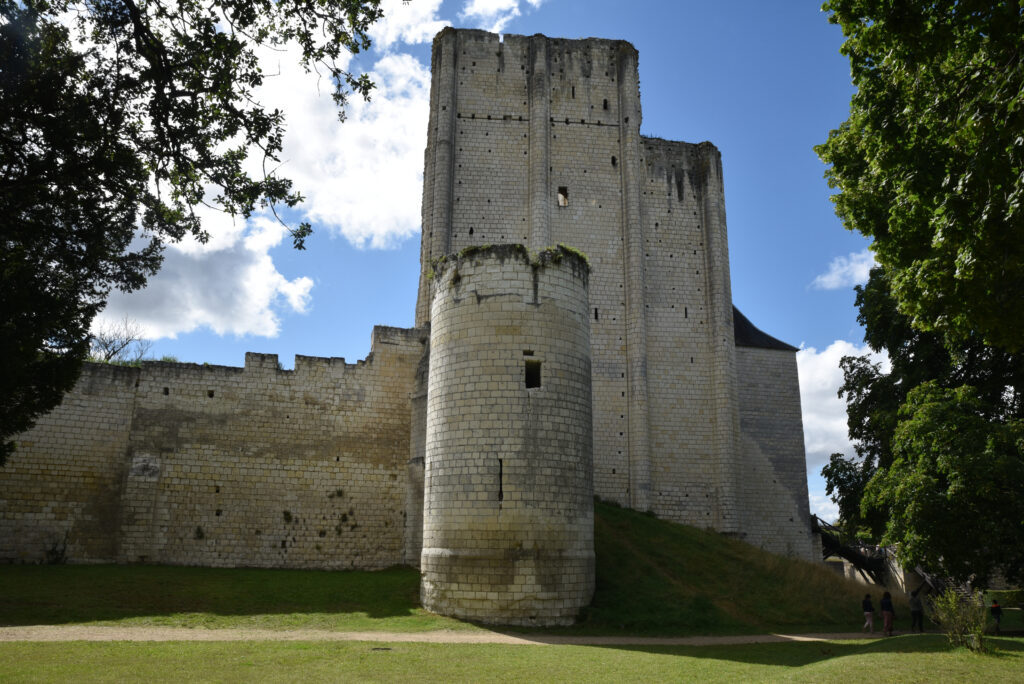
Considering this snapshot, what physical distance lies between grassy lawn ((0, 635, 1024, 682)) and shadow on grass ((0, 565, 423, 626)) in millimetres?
2860

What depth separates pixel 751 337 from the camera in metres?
28.8

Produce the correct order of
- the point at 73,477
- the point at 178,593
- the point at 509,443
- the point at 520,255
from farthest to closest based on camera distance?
the point at 73,477, the point at 520,255, the point at 178,593, the point at 509,443

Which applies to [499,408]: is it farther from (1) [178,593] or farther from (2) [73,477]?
(2) [73,477]

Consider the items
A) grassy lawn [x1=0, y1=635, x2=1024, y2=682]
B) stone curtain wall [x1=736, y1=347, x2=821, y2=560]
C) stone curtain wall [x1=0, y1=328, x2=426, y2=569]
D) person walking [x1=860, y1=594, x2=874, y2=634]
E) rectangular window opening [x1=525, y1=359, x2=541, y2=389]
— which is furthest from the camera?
stone curtain wall [x1=736, y1=347, x2=821, y2=560]

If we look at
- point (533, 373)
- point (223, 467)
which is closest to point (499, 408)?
point (533, 373)

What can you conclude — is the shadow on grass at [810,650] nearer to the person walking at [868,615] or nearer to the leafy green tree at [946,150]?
the person walking at [868,615]

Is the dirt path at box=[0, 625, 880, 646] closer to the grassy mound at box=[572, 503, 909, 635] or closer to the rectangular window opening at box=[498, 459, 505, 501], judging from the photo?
the grassy mound at box=[572, 503, 909, 635]

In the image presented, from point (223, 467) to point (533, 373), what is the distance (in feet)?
31.9

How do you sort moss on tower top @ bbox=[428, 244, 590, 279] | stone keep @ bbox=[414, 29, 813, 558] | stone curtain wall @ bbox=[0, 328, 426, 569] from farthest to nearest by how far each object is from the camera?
stone keep @ bbox=[414, 29, 813, 558] → stone curtain wall @ bbox=[0, 328, 426, 569] → moss on tower top @ bbox=[428, 244, 590, 279]

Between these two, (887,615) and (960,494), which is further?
(887,615)

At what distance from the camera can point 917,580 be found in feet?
77.8

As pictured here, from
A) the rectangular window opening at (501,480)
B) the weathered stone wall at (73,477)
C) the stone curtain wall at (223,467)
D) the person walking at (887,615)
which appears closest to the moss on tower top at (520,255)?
the rectangular window opening at (501,480)

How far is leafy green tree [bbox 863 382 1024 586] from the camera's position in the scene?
1291 cm

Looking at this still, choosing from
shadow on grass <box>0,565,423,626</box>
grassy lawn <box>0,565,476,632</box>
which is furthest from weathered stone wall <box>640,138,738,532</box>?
Result: grassy lawn <box>0,565,476,632</box>
